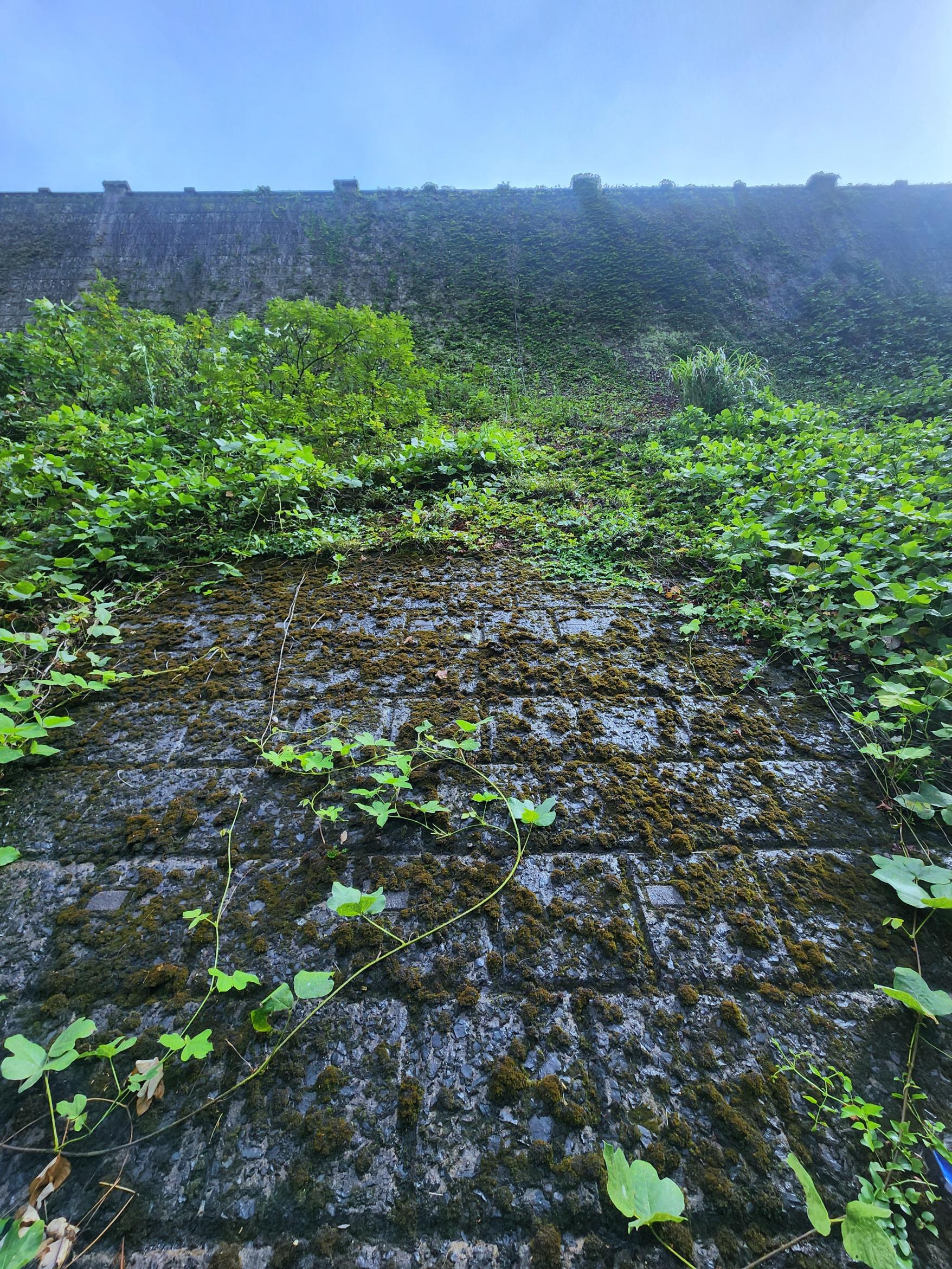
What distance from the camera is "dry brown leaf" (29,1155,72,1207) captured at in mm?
810

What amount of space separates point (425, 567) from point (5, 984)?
198 cm

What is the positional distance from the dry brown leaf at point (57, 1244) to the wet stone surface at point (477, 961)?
0.03 metres

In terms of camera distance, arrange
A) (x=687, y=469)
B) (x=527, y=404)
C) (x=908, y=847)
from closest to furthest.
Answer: (x=908, y=847), (x=687, y=469), (x=527, y=404)

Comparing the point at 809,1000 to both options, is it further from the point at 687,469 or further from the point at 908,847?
the point at 687,469

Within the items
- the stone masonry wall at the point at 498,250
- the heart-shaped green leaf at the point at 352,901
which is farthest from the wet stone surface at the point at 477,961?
the stone masonry wall at the point at 498,250

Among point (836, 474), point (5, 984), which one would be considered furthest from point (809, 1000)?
point (836, 474)

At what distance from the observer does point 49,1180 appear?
826 millimetres

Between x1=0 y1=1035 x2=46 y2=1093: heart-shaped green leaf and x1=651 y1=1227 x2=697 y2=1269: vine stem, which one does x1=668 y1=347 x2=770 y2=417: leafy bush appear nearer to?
x1=651 y1=1227 x2=697 y2=1269: vine stem

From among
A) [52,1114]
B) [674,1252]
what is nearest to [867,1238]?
[674,1252]

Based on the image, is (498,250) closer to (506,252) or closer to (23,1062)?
(506,252)

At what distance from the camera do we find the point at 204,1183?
2.75ft

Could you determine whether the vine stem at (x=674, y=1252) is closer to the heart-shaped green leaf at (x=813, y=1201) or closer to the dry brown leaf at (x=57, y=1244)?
the heart-shaped green leaf at (x=813, y=1201)

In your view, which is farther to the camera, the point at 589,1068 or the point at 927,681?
the point at 927,681

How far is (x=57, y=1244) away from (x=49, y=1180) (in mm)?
87
